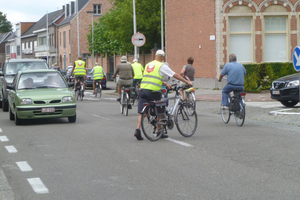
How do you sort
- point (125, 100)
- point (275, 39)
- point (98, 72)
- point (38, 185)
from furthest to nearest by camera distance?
point (275, 39), point (98, 72), point (125, 100), point (38, 185)

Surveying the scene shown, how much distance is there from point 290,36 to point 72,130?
17476 mm

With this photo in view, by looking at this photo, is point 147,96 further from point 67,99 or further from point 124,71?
point 124,71

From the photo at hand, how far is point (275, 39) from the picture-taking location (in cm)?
2627

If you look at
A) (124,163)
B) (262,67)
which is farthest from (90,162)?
(262,67)

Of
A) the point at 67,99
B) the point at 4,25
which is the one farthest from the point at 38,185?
the point at 4,25

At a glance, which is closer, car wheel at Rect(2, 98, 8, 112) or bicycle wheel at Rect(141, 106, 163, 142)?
bicycle wheel at Rect(141, 106, 163, 142)

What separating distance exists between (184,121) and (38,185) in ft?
15.0

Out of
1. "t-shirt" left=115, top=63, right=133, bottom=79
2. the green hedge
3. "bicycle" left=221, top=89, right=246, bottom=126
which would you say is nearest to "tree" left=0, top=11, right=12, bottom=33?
the green hedge

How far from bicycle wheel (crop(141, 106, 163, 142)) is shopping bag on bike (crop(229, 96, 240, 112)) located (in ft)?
10.3

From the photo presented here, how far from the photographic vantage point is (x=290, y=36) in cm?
2606

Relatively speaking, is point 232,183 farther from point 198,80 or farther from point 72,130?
point 198,80

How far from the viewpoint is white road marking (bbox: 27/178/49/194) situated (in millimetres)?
5824

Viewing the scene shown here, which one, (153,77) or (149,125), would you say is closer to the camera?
(153,77)

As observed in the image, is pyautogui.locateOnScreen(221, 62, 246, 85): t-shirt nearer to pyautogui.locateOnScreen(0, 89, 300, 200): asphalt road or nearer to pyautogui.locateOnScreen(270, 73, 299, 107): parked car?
pyautogui.locateOnScreen(0, 89, 300, 200): asphalt road
